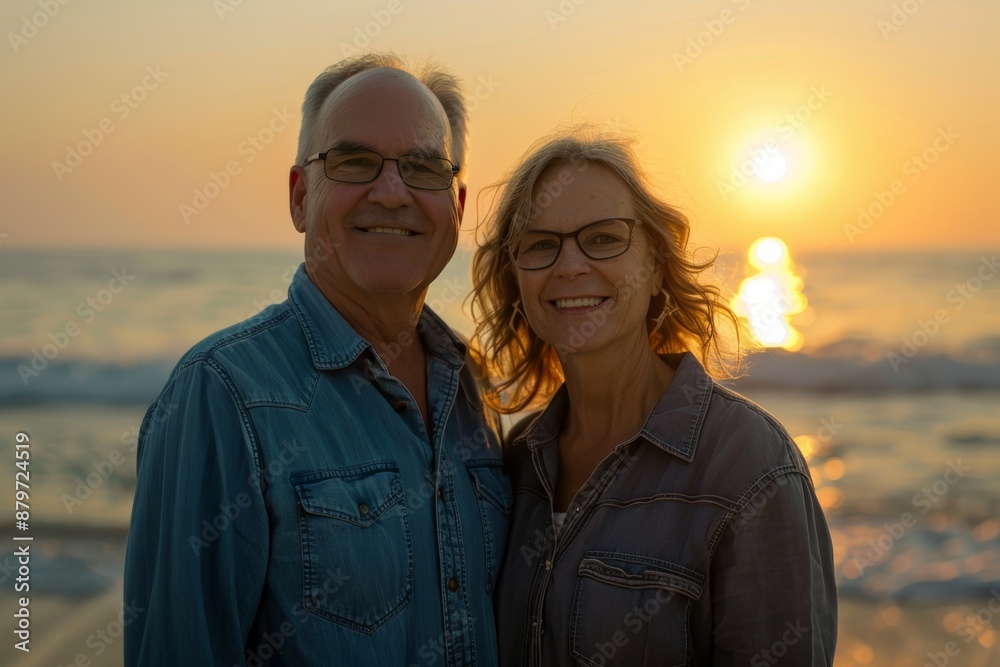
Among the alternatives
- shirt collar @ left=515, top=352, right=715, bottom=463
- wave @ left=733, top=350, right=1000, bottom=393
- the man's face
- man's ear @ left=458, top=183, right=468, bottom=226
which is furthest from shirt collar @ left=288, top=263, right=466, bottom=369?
wave @ left=733, top=350, right=1000, bottom=393

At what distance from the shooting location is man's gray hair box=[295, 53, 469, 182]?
3475mm

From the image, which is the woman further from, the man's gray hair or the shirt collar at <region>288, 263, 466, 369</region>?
the shirt collar at <region>288, 263, 466, 369</region>

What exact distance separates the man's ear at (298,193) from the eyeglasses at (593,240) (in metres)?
0.88

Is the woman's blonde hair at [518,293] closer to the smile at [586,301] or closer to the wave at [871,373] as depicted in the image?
the smile at [586,301]

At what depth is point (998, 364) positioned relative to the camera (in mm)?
17078

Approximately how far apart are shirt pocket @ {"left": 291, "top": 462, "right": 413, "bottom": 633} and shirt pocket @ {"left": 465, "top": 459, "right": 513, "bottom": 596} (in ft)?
1.41

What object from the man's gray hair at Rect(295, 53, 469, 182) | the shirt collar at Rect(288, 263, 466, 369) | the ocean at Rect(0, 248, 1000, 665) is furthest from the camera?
the ocean at Rect(0, 248, 1000, 665)

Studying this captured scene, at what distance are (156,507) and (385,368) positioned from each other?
891mm

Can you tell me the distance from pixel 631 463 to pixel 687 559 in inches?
16.4

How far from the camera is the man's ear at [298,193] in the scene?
3.50m

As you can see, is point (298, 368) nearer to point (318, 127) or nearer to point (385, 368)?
point (385, 368)

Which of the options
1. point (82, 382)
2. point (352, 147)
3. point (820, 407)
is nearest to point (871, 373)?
point (820, 407)

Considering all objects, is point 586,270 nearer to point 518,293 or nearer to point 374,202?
point 518,293

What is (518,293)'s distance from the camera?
12.9 ft
